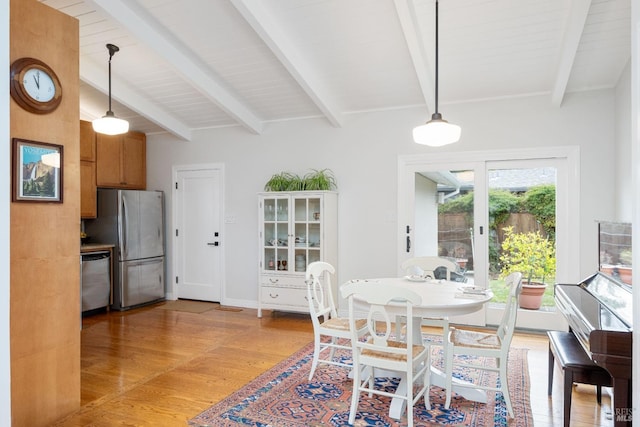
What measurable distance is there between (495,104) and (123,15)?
3704 millimetres

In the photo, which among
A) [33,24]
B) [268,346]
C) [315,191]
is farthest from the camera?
[315,191]

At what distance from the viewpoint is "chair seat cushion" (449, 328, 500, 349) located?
274 centimetres

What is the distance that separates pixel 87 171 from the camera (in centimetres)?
543

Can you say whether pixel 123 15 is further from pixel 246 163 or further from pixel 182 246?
pixel 182 246

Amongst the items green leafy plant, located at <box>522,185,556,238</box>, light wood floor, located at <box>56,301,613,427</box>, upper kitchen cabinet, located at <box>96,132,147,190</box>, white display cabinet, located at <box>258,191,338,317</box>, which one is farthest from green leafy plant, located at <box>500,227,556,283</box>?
upper kitchen cabinet, located at <box>96,132,147,190</box>

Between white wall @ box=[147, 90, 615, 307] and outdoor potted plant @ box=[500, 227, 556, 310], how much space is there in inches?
12.2

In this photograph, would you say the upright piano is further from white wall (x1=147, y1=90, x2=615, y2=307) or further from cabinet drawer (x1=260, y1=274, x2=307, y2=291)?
cabinet drawer (x1=260, y1=274, x2=307, y2=291)

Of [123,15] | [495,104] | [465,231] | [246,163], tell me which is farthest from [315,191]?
[123,15]

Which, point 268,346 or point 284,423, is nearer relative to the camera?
point 284,423

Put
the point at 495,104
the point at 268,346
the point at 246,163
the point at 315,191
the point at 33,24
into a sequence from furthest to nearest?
1. the point at 246,163
2. the point at 315,191
3. the point at 495,104
4. the point at 268,346
5. the point at 33,24

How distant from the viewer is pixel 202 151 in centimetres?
601

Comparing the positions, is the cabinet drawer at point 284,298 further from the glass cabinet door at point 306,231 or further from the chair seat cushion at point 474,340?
the chair seat cushion at point 474,340

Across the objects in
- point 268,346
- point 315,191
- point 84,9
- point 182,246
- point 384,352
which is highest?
point 84,9

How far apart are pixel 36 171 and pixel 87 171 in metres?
3.20
